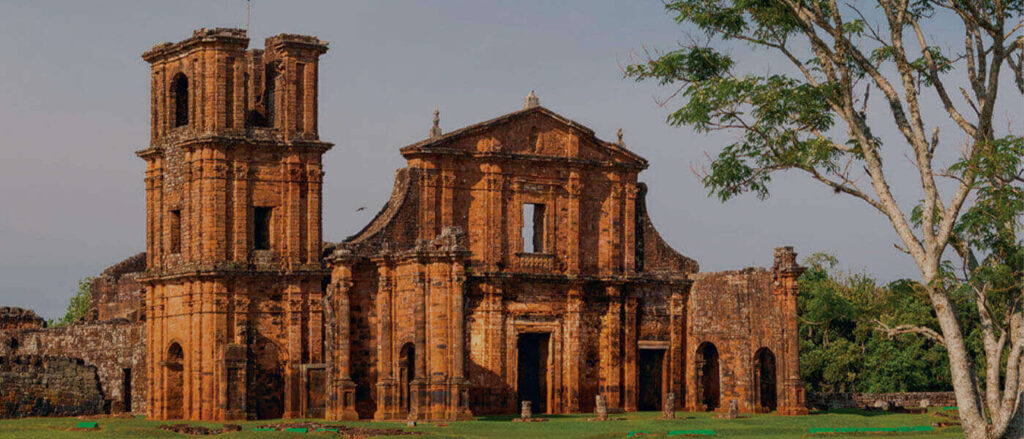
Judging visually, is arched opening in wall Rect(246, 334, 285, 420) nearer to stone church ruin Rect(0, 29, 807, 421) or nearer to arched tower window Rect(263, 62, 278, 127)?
stone church ruin Rect(0, 29, 807, 421)

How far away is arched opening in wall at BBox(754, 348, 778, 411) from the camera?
157 ft

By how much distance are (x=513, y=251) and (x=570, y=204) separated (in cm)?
242

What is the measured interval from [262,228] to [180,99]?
202 inches

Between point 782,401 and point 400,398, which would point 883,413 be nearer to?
point 782,401

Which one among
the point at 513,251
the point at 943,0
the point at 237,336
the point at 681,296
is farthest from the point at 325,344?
the point at 943,0

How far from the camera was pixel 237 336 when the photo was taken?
4506 cm

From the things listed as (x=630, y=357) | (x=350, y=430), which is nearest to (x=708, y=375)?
(x=630, y=357)

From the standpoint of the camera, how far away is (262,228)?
46.2 m

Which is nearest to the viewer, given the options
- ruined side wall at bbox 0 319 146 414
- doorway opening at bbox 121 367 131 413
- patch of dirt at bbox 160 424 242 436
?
patch of dirt at bbox 160 424 242 436

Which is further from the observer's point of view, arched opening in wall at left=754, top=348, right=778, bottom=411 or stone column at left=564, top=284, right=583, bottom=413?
arched opening in wall at left=754, top=348, right=778, bottom=411

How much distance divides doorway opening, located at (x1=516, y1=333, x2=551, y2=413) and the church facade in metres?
0.08

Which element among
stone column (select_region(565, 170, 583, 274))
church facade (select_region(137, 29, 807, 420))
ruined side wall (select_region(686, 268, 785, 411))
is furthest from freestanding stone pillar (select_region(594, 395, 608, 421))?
stone column (select_region(565, 170, 583, 274))

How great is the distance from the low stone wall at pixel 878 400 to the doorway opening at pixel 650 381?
4.60 metres

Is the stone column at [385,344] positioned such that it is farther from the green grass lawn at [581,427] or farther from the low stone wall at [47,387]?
the low stone wall at [47,387]
